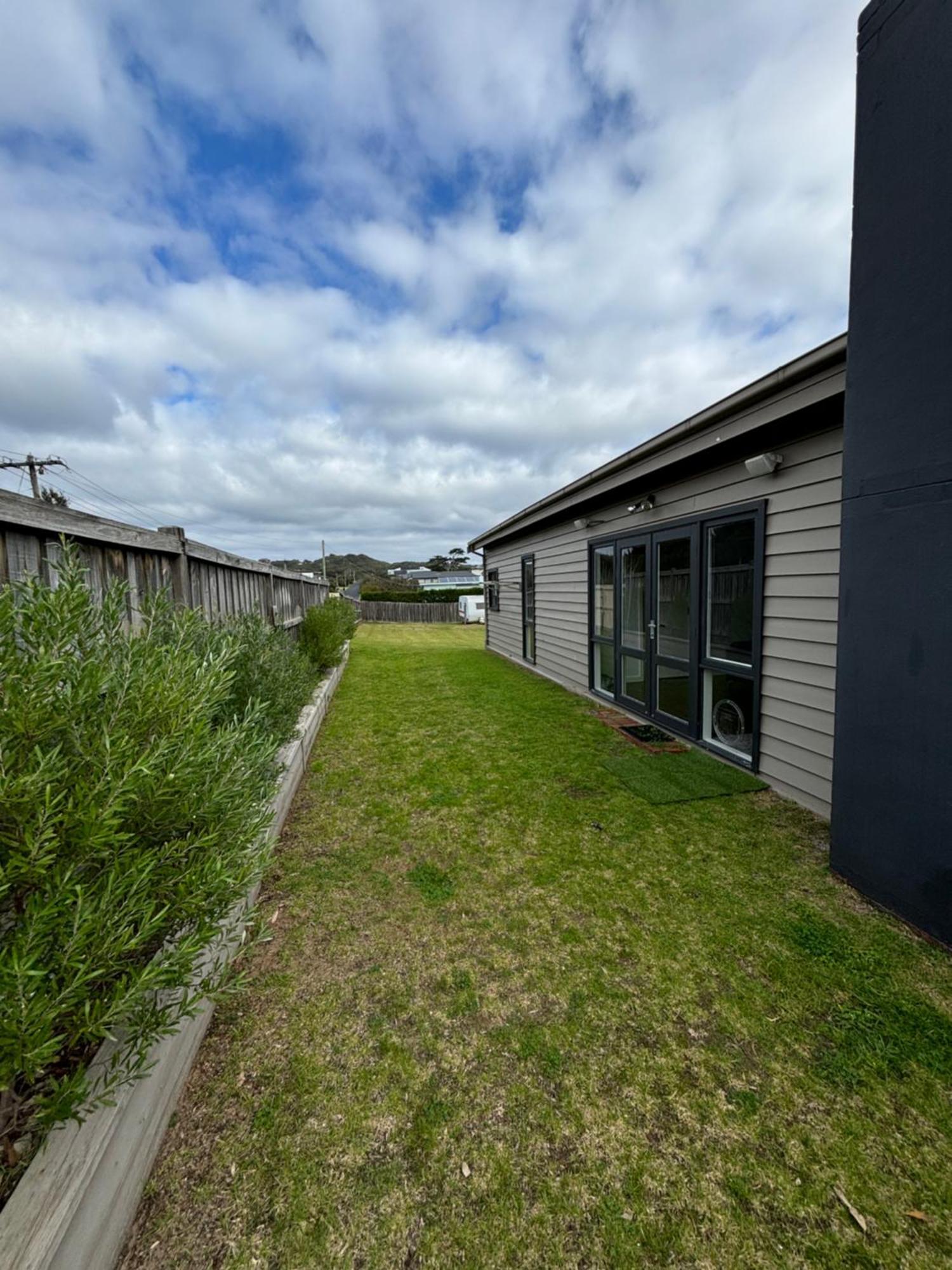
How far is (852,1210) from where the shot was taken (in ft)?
3.89

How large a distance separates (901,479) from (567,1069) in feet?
8.56

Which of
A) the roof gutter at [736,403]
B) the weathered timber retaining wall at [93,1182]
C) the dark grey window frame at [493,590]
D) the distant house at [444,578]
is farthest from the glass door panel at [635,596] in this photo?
the distant house at [444,578]

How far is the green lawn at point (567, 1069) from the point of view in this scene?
116cm

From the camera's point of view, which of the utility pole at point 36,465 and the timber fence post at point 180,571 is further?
the utility pole at point 36,465

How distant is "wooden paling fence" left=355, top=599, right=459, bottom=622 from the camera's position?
23953 millimetres

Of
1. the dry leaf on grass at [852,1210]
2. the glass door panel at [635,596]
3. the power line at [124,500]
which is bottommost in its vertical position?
the dry leaf on grass at [852,1210]

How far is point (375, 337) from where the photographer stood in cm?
1009

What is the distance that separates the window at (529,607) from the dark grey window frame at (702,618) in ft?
9.72

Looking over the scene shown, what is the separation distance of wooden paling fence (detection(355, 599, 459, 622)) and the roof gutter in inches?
Result: 726

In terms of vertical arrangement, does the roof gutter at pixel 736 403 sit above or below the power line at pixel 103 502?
below

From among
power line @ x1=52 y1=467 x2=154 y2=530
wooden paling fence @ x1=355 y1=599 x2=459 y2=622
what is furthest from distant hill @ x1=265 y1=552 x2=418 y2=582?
wooden paling fence @ x1=355 y1=599 x2=459 y2=622

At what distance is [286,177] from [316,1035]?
8513 mm

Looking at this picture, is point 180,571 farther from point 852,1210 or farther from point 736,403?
point 852,1210

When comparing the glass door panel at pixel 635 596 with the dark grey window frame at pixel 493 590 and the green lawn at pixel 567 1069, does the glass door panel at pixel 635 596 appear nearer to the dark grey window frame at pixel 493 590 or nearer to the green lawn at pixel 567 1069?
the green lawn at pixel 567 1069
